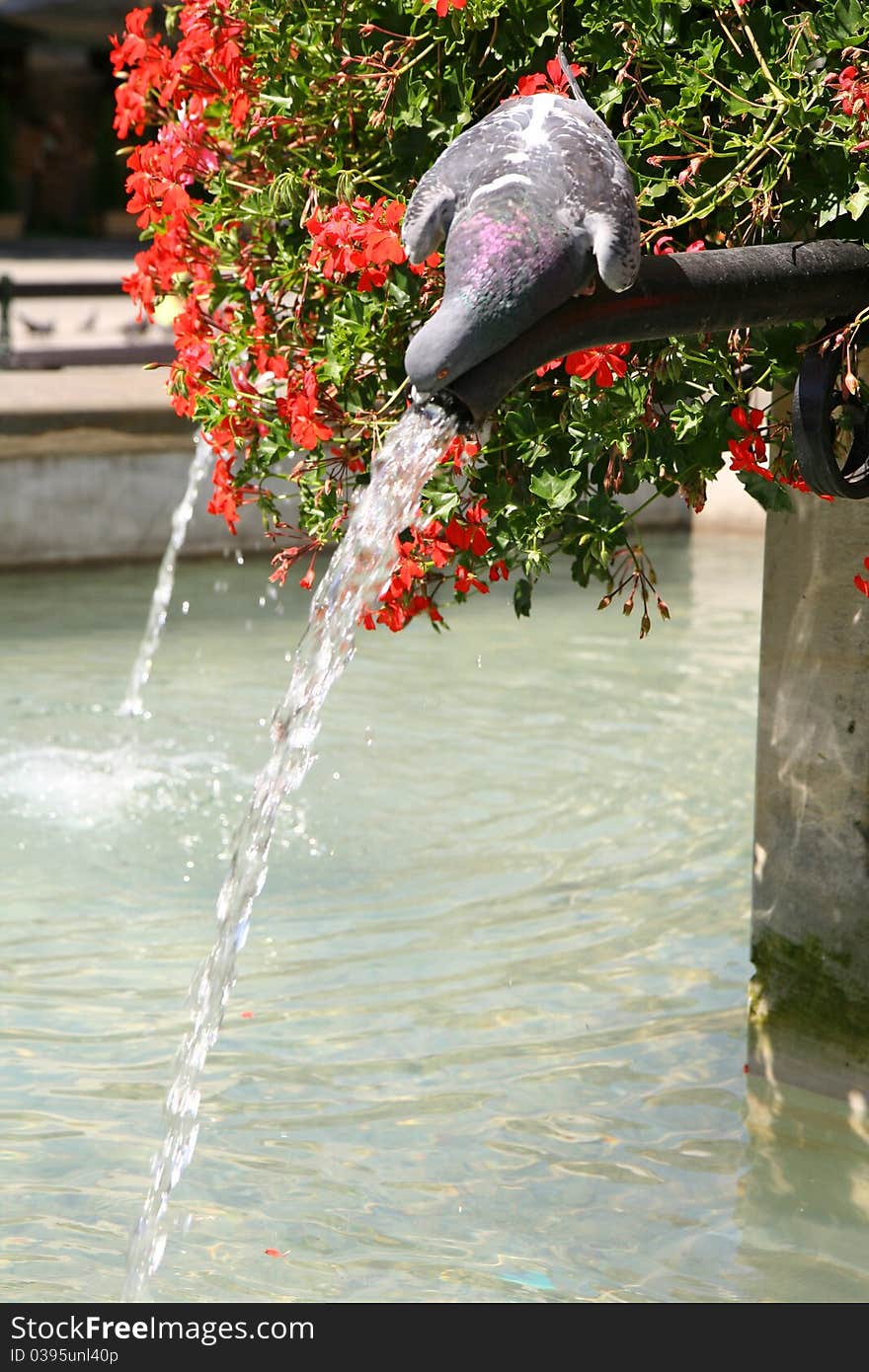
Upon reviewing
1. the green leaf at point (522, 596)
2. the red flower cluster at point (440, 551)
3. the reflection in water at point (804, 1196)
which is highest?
the red flower cluster at point (440, 551)

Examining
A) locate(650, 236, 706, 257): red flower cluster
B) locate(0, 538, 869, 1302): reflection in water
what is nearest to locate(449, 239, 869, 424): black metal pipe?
locate(650, 236, 706, 257): red flower cluster

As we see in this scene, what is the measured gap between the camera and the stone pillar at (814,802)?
368 cm

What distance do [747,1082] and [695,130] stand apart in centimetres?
198

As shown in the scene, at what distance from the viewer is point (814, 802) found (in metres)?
3.79

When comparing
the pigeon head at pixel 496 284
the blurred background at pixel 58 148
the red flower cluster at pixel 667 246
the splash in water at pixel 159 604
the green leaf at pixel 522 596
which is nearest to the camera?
the pigeon head at pixel 496 284

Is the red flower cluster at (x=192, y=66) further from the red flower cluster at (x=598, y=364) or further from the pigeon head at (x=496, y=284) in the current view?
the pigeon head at (x=496, y=284)

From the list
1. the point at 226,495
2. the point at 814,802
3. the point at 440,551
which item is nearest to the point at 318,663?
the point at 440,551

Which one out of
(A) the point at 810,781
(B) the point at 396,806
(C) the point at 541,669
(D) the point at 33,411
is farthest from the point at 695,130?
(D) the point at 33,411

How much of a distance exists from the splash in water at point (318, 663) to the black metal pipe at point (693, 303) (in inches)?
4.1


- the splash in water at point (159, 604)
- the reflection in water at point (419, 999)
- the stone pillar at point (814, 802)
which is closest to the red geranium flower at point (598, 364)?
the stone pillar at point (814, 802)

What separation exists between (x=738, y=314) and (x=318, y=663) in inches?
36.9

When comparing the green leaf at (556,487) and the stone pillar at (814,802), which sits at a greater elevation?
the green leaf at (556,487)

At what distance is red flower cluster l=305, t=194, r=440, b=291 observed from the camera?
299 centimetres

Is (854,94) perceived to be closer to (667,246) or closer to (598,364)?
(667,246)
